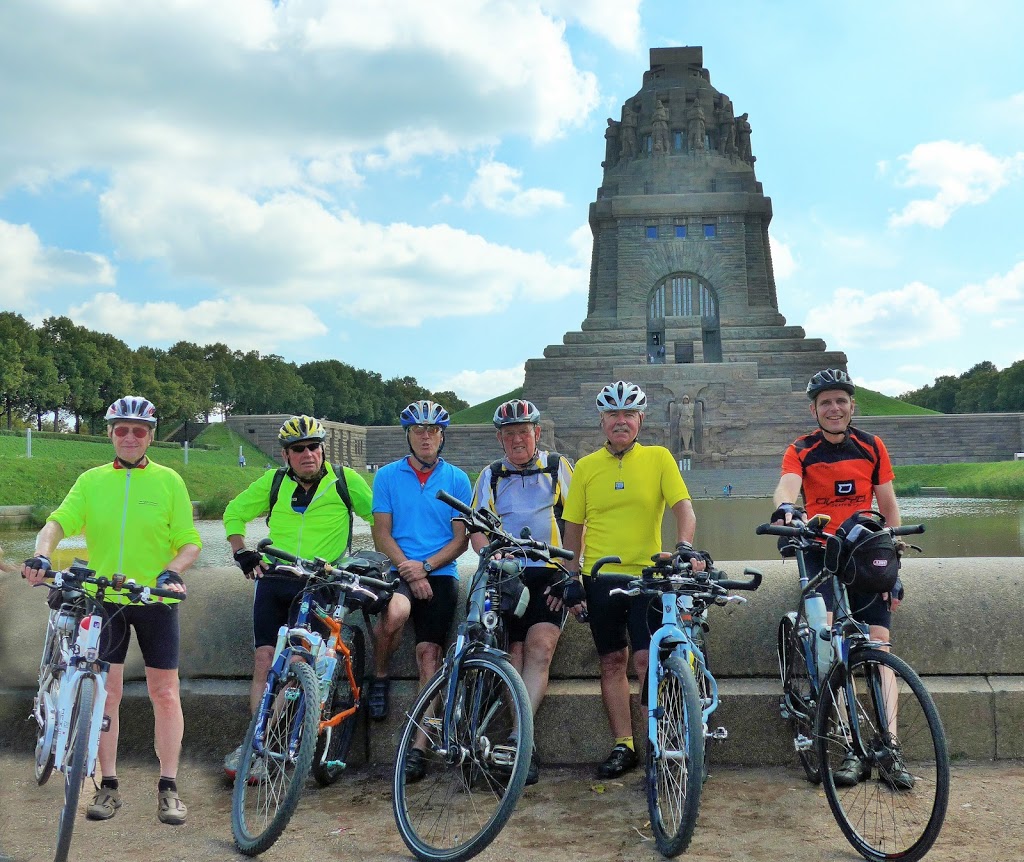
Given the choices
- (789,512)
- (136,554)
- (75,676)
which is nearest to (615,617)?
(789,512)

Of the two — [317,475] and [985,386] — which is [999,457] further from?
[317,475]

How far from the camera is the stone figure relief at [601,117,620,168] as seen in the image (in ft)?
225

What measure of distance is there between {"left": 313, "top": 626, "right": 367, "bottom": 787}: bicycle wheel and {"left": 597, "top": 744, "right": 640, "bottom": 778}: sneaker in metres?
1.27

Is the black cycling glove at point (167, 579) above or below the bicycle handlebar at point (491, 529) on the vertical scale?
below

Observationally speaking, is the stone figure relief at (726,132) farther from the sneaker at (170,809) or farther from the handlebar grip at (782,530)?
the sneaker at (170,809)

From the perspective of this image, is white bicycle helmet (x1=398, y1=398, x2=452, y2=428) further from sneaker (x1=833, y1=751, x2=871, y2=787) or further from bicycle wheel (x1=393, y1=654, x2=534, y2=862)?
sneaker (x1=833, y1=751, x2=871, y2=787)

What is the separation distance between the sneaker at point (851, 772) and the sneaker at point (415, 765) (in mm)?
1739

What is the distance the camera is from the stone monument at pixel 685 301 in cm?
4928

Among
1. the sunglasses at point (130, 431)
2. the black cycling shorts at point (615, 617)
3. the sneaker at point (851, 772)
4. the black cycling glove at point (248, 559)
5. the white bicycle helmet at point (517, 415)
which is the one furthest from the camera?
the white bicycle helmet at point (517, 415)

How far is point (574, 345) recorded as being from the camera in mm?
57594

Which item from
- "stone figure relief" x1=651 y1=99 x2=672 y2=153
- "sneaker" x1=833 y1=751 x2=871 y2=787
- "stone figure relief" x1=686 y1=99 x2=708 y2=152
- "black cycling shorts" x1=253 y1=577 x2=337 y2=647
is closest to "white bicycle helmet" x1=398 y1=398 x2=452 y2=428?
"black cycling shorts" x1=253 y1=577 x2=337 y2=647

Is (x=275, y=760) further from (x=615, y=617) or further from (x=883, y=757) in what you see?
(x=883, y=757)

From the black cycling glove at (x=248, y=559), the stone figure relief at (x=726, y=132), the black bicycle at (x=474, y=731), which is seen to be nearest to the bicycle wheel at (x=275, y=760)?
the black bicycle at (x=474, y=731)

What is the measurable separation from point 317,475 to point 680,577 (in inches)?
78.0
